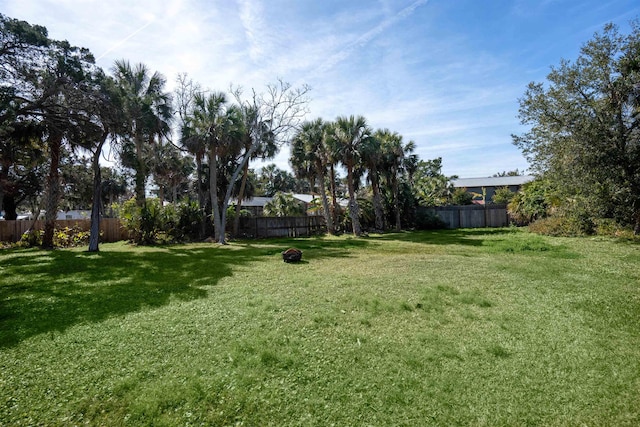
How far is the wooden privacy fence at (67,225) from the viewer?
17.0 meters

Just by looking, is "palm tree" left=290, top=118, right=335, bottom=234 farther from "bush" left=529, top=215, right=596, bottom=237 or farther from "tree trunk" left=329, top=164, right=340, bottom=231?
"bush" left=529, top=215, right=596, bottom=237

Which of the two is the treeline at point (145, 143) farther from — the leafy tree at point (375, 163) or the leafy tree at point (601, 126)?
the leafy tree at point (601, 126)

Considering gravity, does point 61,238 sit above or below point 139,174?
below

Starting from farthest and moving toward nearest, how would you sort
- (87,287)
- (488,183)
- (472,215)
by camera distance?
1. (488,183)
2. (472,215)
3. (87,287)

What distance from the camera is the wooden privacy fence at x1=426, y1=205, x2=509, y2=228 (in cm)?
2600

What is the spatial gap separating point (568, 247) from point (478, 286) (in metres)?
7.91

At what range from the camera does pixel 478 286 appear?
6.53 meters

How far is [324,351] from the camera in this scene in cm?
380

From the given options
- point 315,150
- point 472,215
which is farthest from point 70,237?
point 472,215

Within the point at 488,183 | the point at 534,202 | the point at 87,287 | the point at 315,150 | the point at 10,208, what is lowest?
the point at 87,287

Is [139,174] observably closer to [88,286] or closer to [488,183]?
[88,286]

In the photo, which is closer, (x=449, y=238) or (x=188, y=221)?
(x=449, y=238)

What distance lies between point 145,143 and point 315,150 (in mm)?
10399

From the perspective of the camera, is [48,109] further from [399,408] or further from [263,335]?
[399,408]
